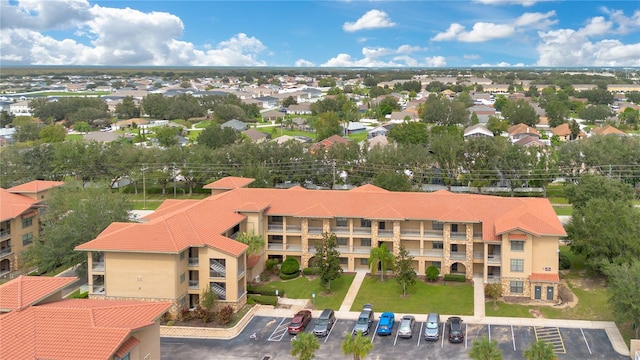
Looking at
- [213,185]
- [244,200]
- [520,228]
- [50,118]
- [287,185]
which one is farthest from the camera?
[50,118]

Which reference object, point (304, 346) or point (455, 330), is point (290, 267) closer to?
point (455, 330)

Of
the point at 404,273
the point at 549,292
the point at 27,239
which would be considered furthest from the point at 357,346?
the point at 27,239

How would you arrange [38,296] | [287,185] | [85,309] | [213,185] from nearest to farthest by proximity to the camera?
[85,309] < [38,296] < [213,185] < [287,185]

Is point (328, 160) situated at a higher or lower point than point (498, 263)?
higher

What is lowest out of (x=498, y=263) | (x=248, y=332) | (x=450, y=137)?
(x=248, y=332)

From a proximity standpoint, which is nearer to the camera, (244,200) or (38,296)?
(38,296)

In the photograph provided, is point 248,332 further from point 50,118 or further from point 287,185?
point 50,118

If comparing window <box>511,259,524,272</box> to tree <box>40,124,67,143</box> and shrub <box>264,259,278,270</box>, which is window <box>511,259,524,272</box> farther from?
tree <box>40,124,67,143</box>

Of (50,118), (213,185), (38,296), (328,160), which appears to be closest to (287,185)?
(328,160)

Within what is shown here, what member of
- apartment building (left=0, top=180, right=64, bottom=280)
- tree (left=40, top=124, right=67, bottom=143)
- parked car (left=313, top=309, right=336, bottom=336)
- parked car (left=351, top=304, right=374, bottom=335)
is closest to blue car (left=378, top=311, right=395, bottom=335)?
parked car (left=351, top=304, right=374, bottom=335)
